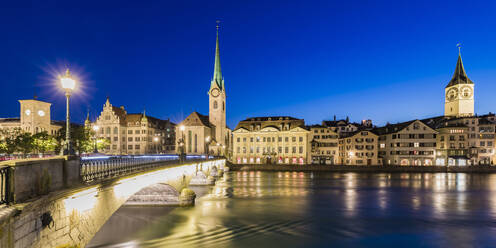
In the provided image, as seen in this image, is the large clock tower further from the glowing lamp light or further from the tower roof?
the glowing lamp light

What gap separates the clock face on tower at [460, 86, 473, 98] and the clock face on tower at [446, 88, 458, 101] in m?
1.78

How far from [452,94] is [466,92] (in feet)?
14.3

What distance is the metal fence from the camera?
710 cm

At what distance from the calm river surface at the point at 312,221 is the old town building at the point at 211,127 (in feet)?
181

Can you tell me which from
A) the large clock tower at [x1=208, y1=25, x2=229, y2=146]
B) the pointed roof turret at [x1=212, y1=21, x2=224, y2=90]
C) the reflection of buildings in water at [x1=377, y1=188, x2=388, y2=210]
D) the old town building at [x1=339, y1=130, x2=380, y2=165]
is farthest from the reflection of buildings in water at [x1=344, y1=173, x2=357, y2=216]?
the pointed roof turret at [x1=212, y1=21, x2=224, y2=90]

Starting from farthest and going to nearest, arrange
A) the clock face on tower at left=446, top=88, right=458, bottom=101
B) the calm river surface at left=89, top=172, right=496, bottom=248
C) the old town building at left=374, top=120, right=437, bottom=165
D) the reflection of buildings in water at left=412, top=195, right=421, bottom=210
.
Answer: the clock face on tower at left=446, top=88, right=458, bottom=101 → the old town building at left=374, top=120, right=437, bottom=165 → the reflection of buildings in water at left=412, top=195, right=421, bottom=210 → the calm river surface at left=89, top=172, right=496, bottom=248

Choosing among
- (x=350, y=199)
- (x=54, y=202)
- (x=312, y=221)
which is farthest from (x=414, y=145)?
(x=54, y=202)

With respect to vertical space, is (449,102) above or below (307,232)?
above

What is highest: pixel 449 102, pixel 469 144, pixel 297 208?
pixel 449 102

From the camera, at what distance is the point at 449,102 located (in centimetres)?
10950

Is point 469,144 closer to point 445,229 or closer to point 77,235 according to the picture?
point 445,229

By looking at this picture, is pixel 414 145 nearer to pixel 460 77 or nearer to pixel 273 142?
pixel 273 142

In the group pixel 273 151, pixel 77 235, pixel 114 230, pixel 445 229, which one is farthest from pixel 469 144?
pixel 77 235

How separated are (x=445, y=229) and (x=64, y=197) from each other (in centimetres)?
2836
